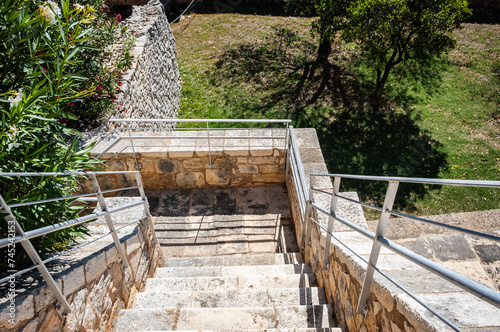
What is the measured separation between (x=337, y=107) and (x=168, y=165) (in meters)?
5.29

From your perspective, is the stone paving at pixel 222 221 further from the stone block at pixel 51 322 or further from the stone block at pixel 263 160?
the stone block at pixel 51 322

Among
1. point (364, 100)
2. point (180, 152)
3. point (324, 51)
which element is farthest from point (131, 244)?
point (324, 51)

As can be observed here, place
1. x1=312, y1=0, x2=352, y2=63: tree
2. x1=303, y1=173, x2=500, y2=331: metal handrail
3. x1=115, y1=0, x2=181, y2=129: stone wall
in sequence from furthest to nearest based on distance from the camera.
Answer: x1=312, y1=0, x2=352, y2=63: tree → x1=115, y1=0, x2=181, y2=129: stone wall → x1=303, y1=173, x2=500, y2=331: metal handrail

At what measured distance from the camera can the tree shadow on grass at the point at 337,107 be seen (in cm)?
688

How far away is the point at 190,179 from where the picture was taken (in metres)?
5.15

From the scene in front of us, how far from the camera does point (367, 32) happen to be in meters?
7.03

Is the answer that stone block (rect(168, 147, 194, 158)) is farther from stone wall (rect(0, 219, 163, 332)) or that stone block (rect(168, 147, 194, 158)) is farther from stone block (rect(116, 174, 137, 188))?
stone wall (rect(0, 219, 163, 332))

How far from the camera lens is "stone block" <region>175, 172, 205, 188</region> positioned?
5094 mm

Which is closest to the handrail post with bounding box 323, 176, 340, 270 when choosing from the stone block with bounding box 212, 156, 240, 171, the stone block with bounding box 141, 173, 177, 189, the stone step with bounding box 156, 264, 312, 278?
the stone step with bounding box 156, 264, 312, 278

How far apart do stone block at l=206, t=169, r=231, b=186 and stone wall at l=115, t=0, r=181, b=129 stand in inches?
77.5

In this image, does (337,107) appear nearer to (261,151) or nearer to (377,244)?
(261,151)

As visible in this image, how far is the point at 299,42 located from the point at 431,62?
4331 mm

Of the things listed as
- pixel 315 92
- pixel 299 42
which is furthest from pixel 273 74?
pixel 299 42

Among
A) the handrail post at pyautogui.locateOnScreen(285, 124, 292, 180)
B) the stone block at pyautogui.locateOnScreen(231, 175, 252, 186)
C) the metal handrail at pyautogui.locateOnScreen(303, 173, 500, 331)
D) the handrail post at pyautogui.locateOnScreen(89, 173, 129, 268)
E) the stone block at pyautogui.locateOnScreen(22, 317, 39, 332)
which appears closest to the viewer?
the metal handrail at pyautogui.locateOnScreen(303, 173, 500, 331)
